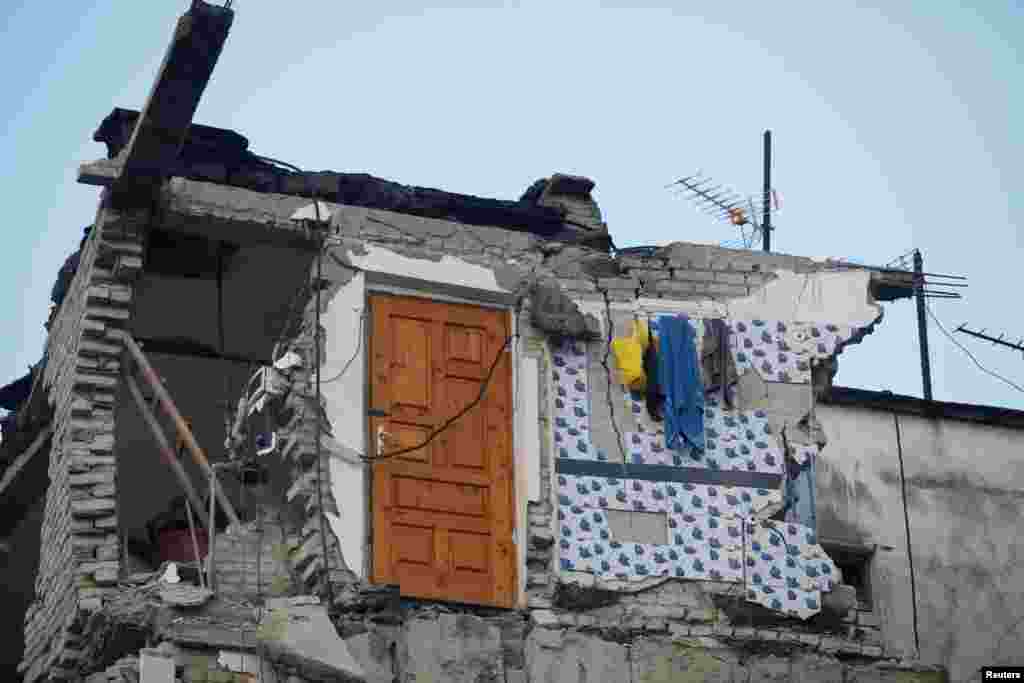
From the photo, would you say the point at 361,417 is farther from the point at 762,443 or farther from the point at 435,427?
the point at 762,443

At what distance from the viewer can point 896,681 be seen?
18.2 m

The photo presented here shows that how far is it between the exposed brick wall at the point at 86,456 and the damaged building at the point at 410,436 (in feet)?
0.08

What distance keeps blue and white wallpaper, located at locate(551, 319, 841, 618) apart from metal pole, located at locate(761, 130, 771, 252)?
17.7 ft

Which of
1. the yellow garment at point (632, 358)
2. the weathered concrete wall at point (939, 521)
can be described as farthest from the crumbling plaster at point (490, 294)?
the weathered concrete wall at point (939, 521)

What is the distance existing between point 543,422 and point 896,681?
340 cm

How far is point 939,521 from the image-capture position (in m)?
24.1

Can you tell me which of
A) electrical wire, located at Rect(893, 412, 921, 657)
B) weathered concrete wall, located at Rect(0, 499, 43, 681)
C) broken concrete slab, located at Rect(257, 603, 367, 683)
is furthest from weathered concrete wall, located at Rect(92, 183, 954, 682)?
electrical wire, located at Rect(893, 412, 921, 657)

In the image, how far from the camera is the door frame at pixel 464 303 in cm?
1744

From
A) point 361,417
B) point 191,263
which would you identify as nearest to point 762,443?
point 361,417

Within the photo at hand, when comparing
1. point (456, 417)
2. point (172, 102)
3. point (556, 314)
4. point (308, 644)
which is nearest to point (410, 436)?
point (456, 417)

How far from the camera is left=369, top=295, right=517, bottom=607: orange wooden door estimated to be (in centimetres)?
1738

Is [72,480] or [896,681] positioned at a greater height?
[72,480]

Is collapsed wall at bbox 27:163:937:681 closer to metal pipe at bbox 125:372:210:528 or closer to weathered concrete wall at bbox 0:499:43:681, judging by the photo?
metal pipe at bbox 125:372:210:528

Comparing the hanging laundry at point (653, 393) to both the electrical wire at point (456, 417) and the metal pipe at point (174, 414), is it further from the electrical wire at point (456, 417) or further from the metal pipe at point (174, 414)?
the metal pipe at point (174, 414)
